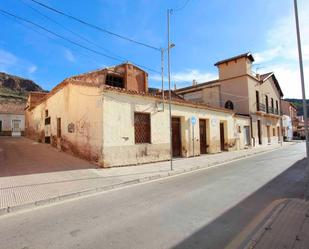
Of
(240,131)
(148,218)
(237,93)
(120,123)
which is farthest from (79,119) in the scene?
(237,93)

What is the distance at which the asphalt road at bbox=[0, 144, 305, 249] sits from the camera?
11.2 ft

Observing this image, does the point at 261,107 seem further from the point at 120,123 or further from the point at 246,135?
the point at 120,123

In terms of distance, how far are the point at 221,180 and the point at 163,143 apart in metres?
5.30

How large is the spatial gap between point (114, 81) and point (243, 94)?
Answer: 573 inches

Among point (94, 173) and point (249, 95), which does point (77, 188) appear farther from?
point (249, 95)

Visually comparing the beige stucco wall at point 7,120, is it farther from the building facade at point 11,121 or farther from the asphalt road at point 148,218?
the asphalt road at point 148,218

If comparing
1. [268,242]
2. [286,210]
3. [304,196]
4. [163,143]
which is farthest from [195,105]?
[268,242]

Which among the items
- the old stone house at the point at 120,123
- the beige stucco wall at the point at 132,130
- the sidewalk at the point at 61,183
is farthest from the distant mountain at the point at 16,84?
the sidewalk at the point at 61,183

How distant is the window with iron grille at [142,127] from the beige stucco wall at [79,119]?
6.89 feet

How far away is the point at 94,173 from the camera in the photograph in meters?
8.73

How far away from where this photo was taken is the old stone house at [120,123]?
10.2 metres

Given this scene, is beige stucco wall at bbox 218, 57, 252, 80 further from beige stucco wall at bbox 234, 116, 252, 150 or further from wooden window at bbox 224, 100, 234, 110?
beige stucco wall at bbox 234, 116, 252, 150

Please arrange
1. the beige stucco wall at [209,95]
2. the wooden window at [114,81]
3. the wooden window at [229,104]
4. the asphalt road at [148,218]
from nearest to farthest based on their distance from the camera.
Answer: the asphalt road at [148,218], the wooden window at [114,81], the wooden window at [229,104], the beige stucco wall at [209,95]

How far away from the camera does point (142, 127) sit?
11734 mm
